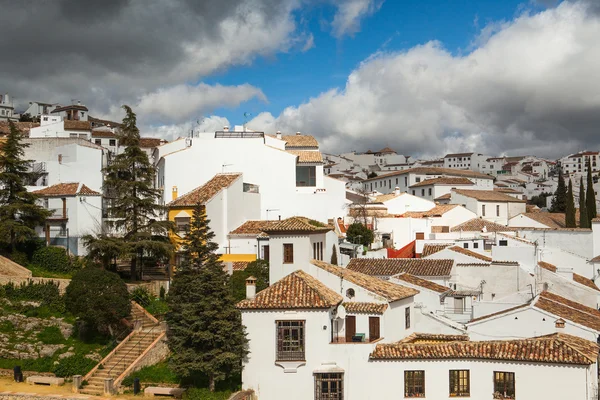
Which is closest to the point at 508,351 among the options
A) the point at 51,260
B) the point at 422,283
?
the point at 422,283

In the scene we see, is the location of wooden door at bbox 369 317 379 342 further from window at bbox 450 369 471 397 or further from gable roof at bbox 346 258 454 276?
gable roof at bbox 346 258 454 276

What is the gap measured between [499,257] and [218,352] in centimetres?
2046

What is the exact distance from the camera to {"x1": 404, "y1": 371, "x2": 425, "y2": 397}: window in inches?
810

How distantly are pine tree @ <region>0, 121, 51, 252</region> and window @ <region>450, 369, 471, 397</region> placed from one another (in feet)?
74.2

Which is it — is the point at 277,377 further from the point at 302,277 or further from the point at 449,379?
the point at 449,379

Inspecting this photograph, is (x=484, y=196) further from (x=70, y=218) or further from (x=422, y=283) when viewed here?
(x=70, y=218)

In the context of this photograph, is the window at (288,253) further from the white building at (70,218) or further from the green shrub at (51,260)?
the white building at (70,218)

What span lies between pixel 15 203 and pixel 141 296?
8535mm

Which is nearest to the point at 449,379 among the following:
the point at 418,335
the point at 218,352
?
the point at 418,335

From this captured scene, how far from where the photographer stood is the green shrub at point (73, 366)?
2447 centimetres

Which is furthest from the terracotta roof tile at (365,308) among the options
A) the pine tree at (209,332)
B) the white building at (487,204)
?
the white building at (487,204)

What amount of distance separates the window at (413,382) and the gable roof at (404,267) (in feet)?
38.7

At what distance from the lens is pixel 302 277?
23.1m

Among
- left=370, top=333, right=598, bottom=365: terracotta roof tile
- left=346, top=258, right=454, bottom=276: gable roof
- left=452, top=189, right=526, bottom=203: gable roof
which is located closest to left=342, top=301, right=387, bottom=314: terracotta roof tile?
left=370, top=333, right=598, bottom=365: terracotta roof tile
